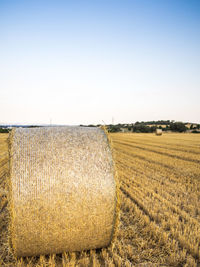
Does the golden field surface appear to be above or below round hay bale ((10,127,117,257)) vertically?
below

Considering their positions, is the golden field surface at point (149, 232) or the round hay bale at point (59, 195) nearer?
the round hay bale at point (59, 195)

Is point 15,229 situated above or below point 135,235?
Answer: above

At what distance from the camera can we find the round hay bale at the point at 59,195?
9.34ft

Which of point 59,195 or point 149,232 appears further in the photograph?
point 149,232

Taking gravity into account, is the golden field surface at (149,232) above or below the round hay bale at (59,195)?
below

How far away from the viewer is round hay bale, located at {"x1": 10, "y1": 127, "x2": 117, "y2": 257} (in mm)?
2848

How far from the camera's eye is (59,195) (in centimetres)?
289

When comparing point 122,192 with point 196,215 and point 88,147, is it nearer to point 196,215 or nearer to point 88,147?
point 196,215

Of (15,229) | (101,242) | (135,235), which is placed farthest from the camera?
(135,235)

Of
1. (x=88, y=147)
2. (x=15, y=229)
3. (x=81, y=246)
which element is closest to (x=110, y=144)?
(x=88, y=147)

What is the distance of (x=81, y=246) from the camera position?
3.14m

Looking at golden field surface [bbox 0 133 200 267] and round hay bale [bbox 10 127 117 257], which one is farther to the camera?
golden field surface [bbox 0 133 200 267]

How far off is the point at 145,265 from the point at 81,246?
3.21ft

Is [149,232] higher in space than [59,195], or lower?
lower
